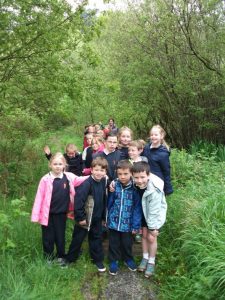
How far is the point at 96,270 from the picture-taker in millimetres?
4301

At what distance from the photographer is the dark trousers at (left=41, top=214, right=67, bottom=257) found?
13.9 feet

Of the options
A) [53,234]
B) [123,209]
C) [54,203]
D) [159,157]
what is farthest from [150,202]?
[53,234]

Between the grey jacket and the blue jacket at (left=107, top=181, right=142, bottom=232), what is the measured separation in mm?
139

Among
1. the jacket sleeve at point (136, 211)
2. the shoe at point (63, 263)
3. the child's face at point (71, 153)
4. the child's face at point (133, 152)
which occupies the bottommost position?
the shoe at point (63, 263)

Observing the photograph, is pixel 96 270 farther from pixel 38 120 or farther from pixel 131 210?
pixel 38 120

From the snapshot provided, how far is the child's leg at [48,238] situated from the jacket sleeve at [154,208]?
49.4 inches

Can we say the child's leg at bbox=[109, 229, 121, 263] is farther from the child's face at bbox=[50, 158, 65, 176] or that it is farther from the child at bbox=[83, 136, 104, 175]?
the child at bbox=[83, 136, 104, 175]

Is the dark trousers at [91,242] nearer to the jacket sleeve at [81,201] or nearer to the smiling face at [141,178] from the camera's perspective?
the jacket sleeve at [81,201]

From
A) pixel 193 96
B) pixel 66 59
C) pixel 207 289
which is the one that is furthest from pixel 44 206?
pixel 193 96

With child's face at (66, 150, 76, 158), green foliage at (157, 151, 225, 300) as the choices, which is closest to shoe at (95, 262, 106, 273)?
green foliage at (157, 151, 225, 300)

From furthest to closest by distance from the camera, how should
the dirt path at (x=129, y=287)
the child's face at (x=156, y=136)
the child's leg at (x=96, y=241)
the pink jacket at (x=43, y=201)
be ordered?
1. the child's face at (x=156, y=136)
2. the child's leg at (x=96, y=241)
3. the pink jacket at (x=43, y=201)
4. the dirt path at (x=129, y=287)

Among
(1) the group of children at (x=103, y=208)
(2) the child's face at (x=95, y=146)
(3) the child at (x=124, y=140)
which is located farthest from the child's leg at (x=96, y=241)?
(2) the child's face at (x=95, y=146)

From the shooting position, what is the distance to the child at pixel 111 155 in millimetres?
4891

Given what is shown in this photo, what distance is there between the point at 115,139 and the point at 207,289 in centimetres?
241
